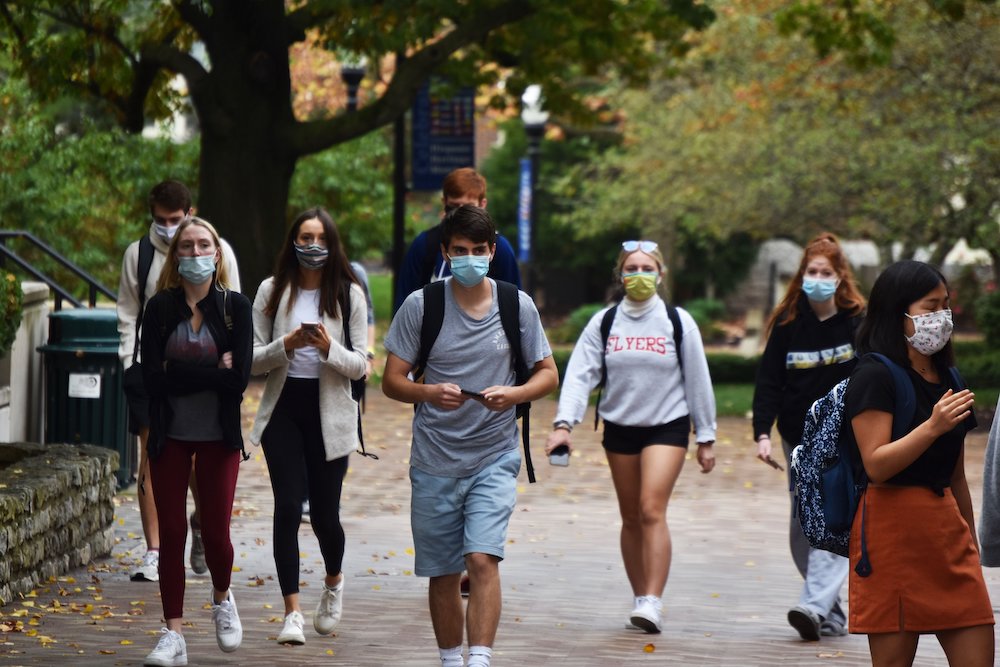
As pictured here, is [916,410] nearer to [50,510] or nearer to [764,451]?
[764,451]

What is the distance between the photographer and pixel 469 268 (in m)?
5.96

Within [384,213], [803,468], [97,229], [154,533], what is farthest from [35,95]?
[803,468]

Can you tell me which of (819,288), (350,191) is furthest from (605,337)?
(350,191)

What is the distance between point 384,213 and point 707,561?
16.5 m

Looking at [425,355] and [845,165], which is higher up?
[845,165]

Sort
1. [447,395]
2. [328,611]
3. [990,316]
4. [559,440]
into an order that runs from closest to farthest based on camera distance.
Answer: [447,395], [328,611], [559,440], [990,316]

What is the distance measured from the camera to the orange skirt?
4.87 m

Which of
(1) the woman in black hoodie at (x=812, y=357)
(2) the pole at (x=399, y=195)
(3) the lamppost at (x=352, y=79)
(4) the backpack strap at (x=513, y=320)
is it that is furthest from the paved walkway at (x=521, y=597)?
(3) the lamppost at (x=352, y=79)

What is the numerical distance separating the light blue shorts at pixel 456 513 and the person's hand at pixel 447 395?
30cm

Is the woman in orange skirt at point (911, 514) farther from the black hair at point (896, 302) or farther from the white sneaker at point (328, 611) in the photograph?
the white sneaker at point (328, 611)

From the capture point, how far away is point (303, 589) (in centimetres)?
849

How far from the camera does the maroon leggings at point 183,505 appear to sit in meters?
6.63

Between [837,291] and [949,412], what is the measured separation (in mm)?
3155

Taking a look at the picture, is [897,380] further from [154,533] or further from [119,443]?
[119,443]
